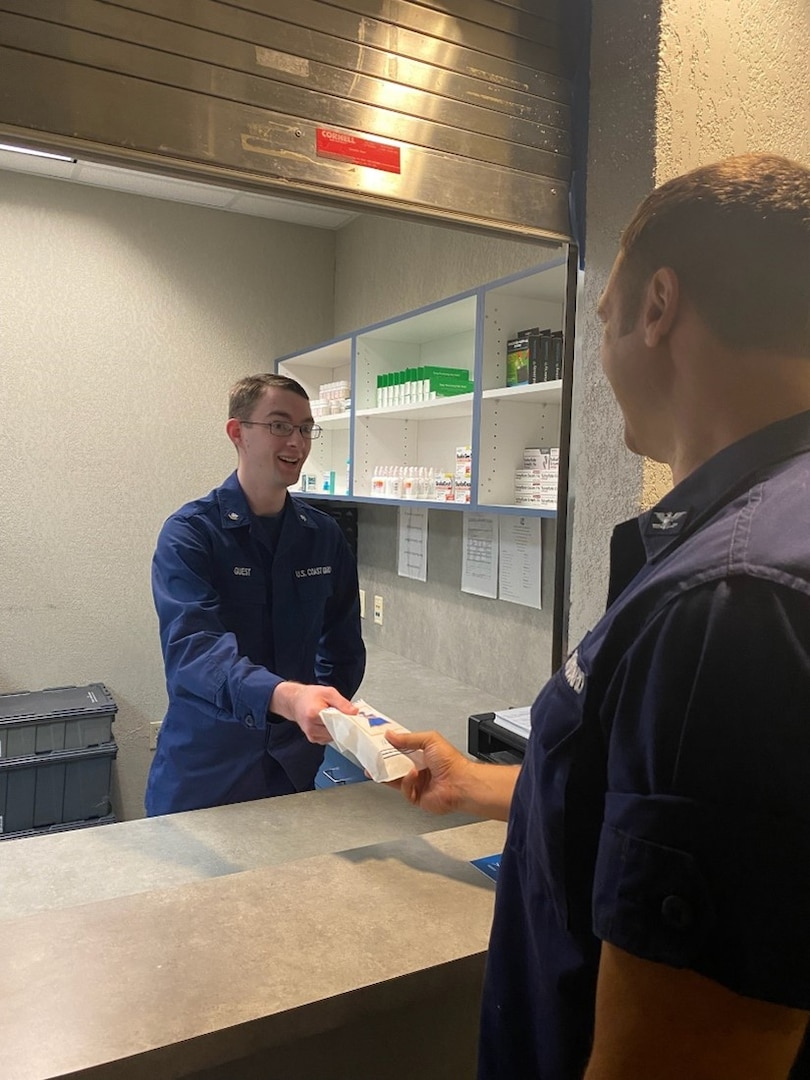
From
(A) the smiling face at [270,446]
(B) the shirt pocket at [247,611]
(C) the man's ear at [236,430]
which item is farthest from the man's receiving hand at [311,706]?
(C) the man's ear at [236,430]

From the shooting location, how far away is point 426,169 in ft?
3.74

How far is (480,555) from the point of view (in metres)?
2.92

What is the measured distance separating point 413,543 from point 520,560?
79cm

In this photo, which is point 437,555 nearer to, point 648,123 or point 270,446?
point 270,446

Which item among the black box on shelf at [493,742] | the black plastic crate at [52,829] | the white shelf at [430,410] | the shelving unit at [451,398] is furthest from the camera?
the black plastic crate at [52,829]

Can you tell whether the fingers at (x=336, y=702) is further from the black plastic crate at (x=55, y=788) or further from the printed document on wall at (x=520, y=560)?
the black plastic crate at (x=55, y=788)

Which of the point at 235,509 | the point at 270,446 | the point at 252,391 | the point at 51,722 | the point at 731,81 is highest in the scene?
the point at 731,81

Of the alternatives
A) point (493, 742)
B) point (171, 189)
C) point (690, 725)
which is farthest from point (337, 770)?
point (171, 189)

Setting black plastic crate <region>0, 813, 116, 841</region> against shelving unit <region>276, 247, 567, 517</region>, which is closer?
shelving unit <region>276, 247, 567, 517</region>

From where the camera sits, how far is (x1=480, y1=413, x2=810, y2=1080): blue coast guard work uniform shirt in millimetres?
447

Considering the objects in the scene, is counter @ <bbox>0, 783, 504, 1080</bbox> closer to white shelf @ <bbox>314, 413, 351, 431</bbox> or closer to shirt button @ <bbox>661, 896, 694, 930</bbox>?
shirt button @ <bbox>661, 896, 694, 930</bbox>

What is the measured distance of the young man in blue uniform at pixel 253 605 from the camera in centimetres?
174

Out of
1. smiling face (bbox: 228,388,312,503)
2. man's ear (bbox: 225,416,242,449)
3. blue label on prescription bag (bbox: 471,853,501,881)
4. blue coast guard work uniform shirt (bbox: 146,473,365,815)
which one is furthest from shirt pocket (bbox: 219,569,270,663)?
blue label on prescription bag (bbox: 471,853,501,881)

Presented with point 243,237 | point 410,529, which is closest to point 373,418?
point 410,529
